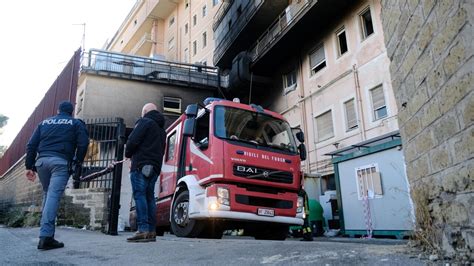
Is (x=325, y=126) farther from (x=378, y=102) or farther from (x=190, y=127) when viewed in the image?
(x=190, y=127)

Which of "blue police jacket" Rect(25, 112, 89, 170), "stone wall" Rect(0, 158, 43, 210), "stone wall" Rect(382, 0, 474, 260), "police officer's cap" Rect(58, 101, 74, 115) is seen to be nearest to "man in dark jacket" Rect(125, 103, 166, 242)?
"blue police jacket" Rect(25, 112, 89, 170)

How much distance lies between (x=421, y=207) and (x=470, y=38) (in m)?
1.60

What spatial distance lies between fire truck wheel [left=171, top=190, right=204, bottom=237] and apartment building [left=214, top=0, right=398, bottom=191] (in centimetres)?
848

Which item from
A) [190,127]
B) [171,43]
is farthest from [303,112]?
[171,43]

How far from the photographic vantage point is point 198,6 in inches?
1185

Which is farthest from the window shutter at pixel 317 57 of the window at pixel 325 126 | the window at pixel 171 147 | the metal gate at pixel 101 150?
the window at pixel 171 147

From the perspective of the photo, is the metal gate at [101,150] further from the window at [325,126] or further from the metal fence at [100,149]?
the window at [325,126]

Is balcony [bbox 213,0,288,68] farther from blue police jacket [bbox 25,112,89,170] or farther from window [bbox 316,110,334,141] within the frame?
blue police jacket [bbox 25,112,89,170]

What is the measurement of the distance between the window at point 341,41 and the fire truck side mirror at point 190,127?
1071 centimetres

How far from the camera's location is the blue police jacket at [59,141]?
461cm

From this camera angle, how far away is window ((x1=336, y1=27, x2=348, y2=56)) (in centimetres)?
1565

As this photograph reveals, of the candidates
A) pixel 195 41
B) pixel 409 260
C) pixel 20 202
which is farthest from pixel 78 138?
pixel 195 41

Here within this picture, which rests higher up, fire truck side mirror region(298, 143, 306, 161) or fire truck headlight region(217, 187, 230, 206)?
fire truck side mirror region(298, 143, 306, 161)

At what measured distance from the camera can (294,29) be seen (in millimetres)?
16453
